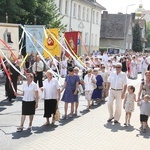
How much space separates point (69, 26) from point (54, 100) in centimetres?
3483

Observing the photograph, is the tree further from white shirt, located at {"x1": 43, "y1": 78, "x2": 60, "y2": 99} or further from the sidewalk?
white shirt, located at {"x1": 43, "y1": 78, "x2": 60, "y2": 99}

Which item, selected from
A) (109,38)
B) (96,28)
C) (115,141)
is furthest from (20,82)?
(109,38)

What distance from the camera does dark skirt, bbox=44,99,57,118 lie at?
1031cm

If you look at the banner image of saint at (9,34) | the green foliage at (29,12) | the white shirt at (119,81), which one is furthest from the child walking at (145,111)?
the green foliage at (29,12)

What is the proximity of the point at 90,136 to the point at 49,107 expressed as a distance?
163 cm

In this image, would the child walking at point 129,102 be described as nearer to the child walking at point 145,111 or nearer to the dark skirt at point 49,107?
the child walking at point 145,111

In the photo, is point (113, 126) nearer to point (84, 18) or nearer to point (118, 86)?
point (118, 86)

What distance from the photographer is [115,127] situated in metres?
10.5

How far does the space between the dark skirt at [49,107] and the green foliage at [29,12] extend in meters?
14.4

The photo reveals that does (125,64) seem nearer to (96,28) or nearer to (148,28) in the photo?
(96,28)

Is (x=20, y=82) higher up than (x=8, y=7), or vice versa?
(x=8, y=7)

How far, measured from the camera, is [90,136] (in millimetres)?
9359

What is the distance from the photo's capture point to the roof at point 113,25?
A: 7266 cm

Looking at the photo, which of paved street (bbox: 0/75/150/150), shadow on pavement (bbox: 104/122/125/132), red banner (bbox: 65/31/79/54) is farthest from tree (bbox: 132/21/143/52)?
shadow on pavement (bbox: 104/122/125/132)
